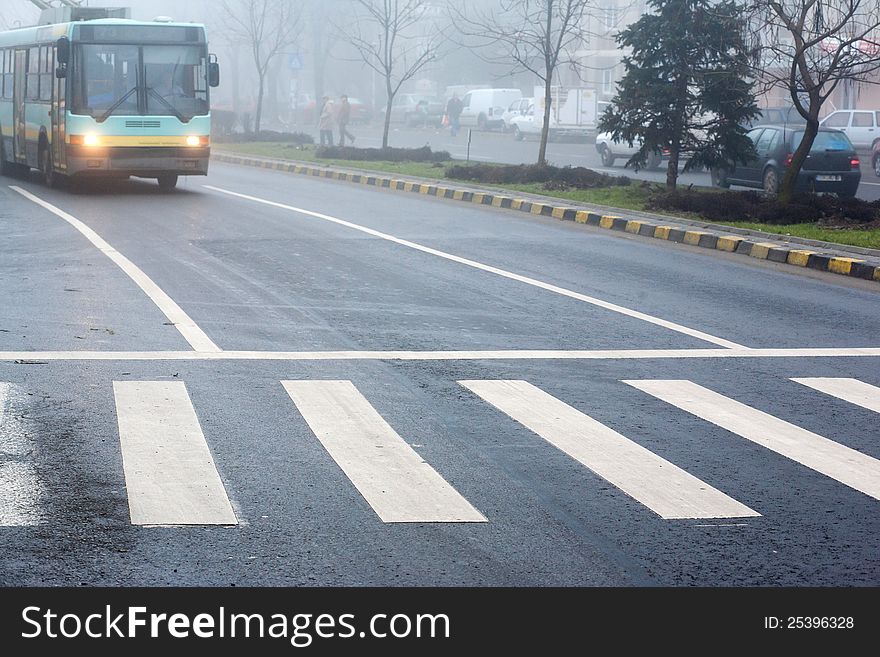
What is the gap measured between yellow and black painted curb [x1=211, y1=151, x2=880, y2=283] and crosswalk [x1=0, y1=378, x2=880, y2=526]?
6.59 metres

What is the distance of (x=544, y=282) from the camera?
12656 mm

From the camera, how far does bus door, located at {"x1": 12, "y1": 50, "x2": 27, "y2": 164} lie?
81.7 ft

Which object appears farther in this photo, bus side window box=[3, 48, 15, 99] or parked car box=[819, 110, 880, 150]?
parked car box=[819, 110, 880, 150]

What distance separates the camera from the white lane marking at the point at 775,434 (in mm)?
6355

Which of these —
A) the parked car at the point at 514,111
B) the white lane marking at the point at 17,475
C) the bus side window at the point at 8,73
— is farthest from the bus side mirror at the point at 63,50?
the parked car at the point at 514,111

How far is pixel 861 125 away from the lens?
37781 mm

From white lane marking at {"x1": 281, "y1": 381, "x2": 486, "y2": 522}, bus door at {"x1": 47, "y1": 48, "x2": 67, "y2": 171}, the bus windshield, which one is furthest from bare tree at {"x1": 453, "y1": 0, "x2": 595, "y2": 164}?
white lane marking at {"x1": 281, "y1": 381, "x2": 486, "y2": 522}

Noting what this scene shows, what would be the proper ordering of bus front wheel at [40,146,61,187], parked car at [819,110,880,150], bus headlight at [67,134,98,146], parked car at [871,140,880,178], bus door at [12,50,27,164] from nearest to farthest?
1. bus headlight at [67,134,98,146]
2. bus front wheel at [40,146,61,187]
3. bus door at [12,50,27,164]
4. parked car at [871,140,880,178]
5. parked car at [819,110,880,150]

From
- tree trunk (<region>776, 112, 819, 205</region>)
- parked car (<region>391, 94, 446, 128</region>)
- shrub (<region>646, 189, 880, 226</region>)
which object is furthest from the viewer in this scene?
parked car (<region>391, 94, 446, 128</region>)

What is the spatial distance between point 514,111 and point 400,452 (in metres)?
53.1

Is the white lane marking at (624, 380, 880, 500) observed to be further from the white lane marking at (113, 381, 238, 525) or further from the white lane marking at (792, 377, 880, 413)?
the white lane marking at (113, 381, 238, 525)

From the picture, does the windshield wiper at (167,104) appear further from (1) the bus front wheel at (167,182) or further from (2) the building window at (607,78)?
(2) the building window at (607,78)

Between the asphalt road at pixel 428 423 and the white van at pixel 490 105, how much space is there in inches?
1949
